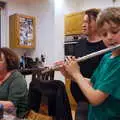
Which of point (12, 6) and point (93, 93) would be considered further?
point (12, 6)

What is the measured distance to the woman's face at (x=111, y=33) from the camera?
41.7 inches

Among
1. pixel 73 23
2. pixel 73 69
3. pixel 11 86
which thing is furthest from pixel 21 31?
pixel 73 69

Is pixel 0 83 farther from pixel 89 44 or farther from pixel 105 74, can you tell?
pixel 105 74

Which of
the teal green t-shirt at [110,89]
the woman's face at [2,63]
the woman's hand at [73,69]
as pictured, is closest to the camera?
the teal green t-shirt at [110,89]

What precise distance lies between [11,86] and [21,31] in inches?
116

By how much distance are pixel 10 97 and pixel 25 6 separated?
3.47 meters

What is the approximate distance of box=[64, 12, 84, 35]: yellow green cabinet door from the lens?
506 cm

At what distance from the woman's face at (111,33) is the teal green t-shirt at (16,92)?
1154mm

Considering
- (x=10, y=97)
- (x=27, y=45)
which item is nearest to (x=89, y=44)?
(x=10, y=97)

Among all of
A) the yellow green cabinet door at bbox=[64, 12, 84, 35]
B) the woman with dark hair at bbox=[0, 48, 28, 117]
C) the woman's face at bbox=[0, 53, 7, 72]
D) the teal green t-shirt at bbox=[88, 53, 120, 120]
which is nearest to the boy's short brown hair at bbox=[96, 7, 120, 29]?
the teal green t-shirt at bbox=[88, 53, 120, 120]

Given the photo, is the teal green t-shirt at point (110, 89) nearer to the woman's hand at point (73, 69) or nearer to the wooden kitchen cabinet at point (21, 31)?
the woman's hand at point (73, 69)

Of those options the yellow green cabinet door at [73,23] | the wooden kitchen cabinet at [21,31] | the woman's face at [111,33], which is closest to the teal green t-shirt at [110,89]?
the woman's face at [111,33]

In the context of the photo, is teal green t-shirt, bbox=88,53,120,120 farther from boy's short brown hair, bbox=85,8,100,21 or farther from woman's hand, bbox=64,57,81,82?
boy's short brown hair, bbox=85,8,100,21

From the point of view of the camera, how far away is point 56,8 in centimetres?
517
